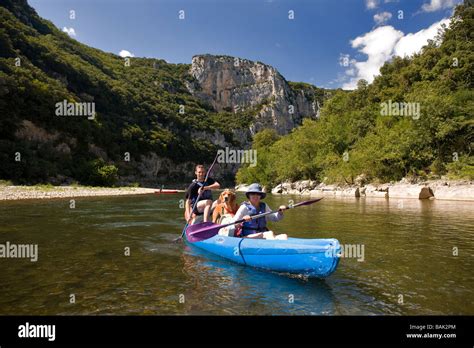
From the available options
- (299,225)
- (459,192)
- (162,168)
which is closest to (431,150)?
(459,192)

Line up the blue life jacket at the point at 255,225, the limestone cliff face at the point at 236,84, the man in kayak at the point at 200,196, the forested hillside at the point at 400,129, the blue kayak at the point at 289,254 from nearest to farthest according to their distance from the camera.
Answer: the blue kayak at the point at 289,254 → the blue life jacket at the point at 255,225 → the man in kayak at the point at 200,196 → the forested hillside at the point at 400,129 → the limestone cliff face at the point at 236,84

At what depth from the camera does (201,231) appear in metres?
7.89

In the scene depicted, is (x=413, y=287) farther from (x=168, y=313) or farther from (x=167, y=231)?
(x=167, y=231)

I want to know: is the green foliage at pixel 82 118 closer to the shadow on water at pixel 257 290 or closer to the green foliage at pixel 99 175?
the green foliage at pixel 99 175

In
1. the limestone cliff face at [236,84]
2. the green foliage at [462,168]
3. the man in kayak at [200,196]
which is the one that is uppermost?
the limestone cliff face at [236,84]

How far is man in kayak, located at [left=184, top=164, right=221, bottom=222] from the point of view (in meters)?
8.87

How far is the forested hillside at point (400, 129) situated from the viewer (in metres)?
30.0

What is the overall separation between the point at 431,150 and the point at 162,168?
66.9m
